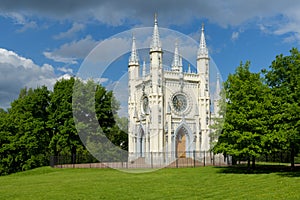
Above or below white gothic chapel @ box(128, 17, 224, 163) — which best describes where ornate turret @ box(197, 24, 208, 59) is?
above

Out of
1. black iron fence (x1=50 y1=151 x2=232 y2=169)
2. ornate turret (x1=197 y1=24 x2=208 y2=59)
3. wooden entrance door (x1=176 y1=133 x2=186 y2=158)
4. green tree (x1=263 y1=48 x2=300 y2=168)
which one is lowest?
black iron fence (x1=50 y1=151 x2=232 y2=169)

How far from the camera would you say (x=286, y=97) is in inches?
1107

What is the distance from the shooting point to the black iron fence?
135ft

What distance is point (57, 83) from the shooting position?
2101 inches

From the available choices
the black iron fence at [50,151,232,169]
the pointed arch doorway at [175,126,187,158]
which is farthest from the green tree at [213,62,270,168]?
the pointed arch doorway at [175,126,187,158]

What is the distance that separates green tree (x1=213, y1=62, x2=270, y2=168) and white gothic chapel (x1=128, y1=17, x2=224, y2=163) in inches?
746

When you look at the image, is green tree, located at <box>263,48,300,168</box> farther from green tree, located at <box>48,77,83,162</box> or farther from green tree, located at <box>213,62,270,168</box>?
green tree, located at <box>48,77,83,162</box>

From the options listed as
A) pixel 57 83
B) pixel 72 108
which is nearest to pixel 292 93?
pixel 72 108

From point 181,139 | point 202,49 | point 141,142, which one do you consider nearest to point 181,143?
point 181,139

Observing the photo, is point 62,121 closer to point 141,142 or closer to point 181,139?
point 141,142

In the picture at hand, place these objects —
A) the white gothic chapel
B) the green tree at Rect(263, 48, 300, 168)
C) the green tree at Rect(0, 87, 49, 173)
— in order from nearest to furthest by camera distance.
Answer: the green tree at Rect(263, 48, 300, 168) → the green tree at Rect(0, 87, 49, 173) → the white gothic chapel

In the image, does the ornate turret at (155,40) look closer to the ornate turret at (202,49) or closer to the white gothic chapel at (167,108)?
the white gothic chapel at (167,108)

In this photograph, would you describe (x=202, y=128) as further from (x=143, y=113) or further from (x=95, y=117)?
(x=95, y=117)

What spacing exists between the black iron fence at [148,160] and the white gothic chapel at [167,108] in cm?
39
